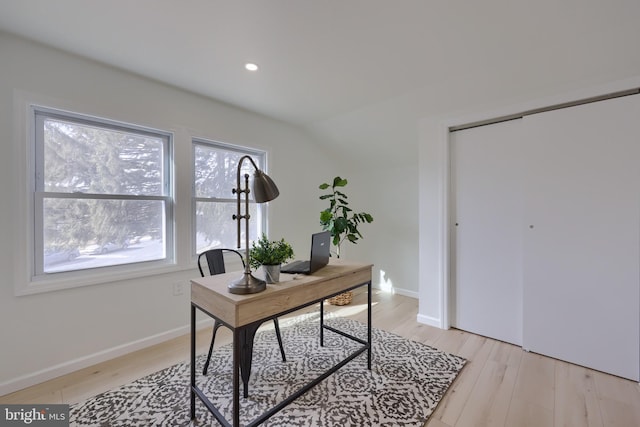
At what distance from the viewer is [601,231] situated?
2029 millimetres

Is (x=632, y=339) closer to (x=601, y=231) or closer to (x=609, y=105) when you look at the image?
(x=601, y=231)

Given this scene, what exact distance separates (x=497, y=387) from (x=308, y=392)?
4.27 feet

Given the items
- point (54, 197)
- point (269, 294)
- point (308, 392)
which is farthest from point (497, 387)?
point (54, 197)

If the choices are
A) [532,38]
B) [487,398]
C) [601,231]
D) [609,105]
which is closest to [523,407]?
[487,398]

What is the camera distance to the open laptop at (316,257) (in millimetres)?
1774

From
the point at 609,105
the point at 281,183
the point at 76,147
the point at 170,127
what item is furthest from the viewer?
the point at 281,183

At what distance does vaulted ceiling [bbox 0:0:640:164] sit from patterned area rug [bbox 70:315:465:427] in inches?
93.6

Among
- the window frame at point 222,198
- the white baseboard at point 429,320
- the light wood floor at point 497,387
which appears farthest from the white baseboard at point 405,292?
the window frame at point 222,198

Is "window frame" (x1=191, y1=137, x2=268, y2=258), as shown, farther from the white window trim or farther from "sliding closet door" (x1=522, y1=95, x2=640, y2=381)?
"sliding closet door" (x1=522, y1=95, x2=640, y2=381)

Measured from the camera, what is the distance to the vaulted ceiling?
5.26ft

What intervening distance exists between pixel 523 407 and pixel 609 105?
2.21m

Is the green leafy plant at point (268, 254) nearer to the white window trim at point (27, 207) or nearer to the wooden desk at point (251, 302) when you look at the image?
the wooden desk at point (251, 302)

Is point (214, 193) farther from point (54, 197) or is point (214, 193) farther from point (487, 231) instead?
point (487, 231)

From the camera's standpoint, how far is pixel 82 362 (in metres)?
2.11
